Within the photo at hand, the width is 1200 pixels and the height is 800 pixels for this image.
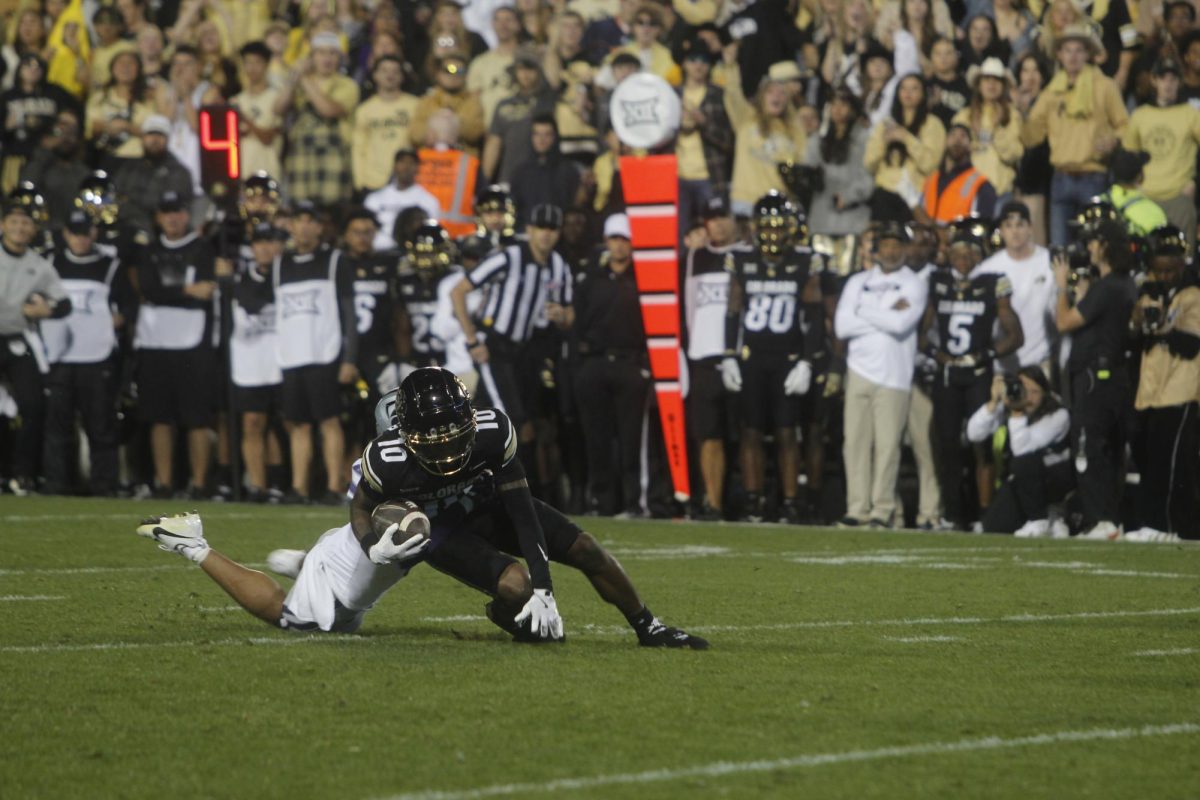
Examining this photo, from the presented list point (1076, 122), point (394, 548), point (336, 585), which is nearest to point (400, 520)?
point (394, 548)

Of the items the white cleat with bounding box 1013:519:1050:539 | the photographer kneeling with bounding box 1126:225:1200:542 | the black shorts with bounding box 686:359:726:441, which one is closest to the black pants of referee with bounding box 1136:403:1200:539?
the photographer kneeling with bounding box 1126:225:1200:542

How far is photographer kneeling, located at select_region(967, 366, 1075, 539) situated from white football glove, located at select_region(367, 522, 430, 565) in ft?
23.0

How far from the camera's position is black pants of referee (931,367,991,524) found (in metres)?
13.6

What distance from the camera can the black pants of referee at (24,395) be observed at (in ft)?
50.4

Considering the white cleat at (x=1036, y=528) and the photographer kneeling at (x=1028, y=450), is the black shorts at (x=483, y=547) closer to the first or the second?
the photographer kneeling at (x=1028, y=450)

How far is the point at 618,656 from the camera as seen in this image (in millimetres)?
7129

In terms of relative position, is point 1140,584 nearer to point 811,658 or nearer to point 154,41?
point 811,658

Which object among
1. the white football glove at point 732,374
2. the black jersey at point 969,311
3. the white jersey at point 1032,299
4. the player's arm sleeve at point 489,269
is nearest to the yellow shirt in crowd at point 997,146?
the white jersey at point 1032,299

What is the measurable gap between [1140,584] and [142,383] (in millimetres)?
8517

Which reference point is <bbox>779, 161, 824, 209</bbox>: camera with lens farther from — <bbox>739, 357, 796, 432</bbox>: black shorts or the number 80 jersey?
the number 80 jersey

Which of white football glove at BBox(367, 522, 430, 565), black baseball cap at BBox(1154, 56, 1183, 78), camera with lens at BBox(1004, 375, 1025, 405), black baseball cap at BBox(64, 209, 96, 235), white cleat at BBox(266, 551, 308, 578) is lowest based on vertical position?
white cleat at BBox(266, 551, 308, 578)

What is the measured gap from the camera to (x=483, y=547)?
737 cm

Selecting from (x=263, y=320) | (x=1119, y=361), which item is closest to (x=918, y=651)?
→ (x=1119, y=361)

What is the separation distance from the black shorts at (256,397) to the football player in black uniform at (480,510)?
819cm
